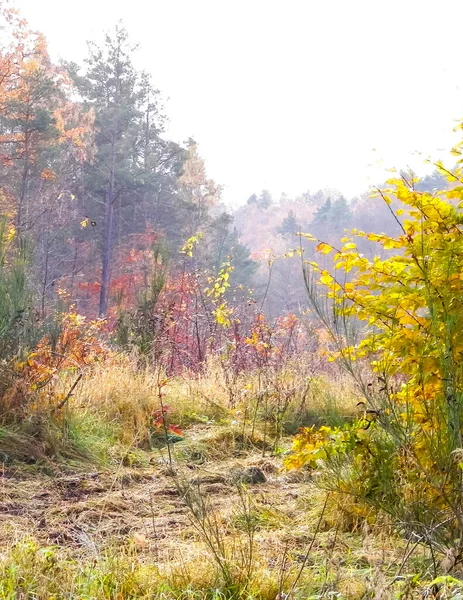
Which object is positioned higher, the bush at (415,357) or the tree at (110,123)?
the tree at (110,123)

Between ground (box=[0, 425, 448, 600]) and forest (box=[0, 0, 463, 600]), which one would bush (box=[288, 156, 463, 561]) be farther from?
ground (box=[0, 425, 448, 600])

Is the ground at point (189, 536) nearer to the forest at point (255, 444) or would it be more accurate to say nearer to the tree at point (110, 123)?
the forest at point (255, 444)

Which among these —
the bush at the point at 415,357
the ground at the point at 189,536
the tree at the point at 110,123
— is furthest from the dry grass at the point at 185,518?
the tree at the point at 110,123

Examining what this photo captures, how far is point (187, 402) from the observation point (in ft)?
19.7

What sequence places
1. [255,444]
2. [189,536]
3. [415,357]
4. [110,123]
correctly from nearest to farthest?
1. [415,357]
2. [189,536]
3. [255,444]
4. [110,123]

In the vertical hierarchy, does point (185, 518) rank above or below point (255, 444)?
above

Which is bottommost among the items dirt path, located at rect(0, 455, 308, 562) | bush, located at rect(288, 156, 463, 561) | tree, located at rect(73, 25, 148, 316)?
dirt path, located at rect(0, 455, 308, 562)

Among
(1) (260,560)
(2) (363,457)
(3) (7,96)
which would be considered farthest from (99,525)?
(3) (7,96)

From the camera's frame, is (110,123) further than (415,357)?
Yes

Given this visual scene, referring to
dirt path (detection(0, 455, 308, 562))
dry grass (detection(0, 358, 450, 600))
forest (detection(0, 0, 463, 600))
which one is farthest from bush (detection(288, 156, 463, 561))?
dirt path (detection(0, 455, 308, 562))

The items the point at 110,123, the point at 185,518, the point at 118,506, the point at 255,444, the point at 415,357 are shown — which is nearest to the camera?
the point at 415,357

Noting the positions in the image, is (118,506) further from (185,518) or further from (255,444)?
(255,444)

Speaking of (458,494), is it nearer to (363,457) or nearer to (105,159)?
(363,457)

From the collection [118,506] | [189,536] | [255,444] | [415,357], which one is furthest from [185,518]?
[255,444]
